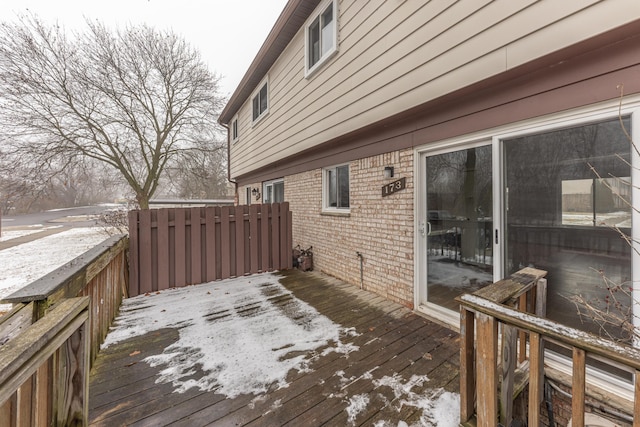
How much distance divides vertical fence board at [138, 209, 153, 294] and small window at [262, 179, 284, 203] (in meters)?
3.87

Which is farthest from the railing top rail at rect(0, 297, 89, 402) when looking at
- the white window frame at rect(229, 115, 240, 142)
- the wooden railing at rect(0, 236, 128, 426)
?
the white window frame at rect(229, 115, 240, 142)

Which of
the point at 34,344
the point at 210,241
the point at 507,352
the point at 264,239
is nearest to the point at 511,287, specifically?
the point at 507,352

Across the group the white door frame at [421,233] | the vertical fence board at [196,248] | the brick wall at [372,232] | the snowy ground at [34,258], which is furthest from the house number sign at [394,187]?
the snowy ground at [34,258]

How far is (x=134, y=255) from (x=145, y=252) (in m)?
0.16

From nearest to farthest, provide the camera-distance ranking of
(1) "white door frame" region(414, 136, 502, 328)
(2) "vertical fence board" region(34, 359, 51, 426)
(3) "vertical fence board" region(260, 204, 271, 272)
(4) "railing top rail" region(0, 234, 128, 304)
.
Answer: (2) "vertical fence board" region(34, 359, 51, 426), (4) "railing top rail" region(0, 234, 128, 304), (1) "white door frame" region(414, 136, 502, 328), (3) "vertical fence board" region(260, 204, 271, 272)

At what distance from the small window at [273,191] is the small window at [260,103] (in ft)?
6.78

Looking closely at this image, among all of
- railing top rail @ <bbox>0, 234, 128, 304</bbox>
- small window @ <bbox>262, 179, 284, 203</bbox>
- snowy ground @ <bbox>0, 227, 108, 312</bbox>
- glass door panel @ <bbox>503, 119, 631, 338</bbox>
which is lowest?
snowy ground @ <bbox>0, 227, 108, 312</bbox>

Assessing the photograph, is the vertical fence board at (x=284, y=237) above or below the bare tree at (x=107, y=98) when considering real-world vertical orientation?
below

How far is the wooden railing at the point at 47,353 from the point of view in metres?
1.03

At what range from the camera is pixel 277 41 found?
20.0 feet

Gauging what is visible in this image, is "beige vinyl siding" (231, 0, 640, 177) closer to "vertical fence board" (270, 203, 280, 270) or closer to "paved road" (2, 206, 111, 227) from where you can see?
"vertical fence board" (270, 203, 280, 270)

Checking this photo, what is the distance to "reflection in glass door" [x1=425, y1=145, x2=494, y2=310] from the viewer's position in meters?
2.78

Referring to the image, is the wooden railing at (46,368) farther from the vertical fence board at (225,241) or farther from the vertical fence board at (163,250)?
the vertical fence board at (225,241)

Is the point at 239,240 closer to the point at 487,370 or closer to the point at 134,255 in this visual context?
the point at 134,255
